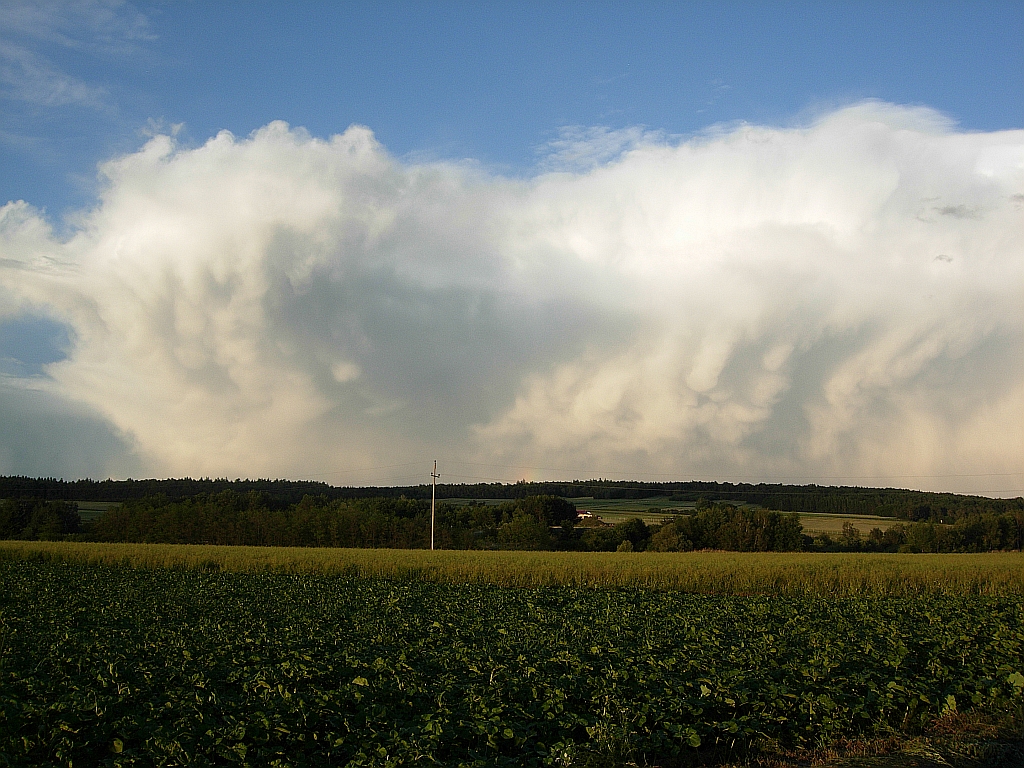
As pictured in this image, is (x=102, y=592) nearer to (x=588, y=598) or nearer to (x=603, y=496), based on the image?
(x=588, y=598)

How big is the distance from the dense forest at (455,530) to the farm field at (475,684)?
198 ft

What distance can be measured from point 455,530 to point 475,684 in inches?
2866

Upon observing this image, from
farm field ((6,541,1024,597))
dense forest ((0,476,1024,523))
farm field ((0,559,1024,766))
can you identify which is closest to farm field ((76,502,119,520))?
dense forest ((0,476,1024,523))

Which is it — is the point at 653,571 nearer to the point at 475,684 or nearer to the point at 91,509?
the point at 475,684

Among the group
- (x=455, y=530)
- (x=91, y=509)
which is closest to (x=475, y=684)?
(x=455, y=530)

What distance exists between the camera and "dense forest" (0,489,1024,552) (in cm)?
7831

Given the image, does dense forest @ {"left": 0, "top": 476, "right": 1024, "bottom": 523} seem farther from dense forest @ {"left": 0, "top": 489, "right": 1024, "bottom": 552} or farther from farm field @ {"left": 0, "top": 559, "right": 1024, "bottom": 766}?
farm field @ {"left": 0, "top": 559, "right": 1024, "bottom": 766}

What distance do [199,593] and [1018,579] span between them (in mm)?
36179

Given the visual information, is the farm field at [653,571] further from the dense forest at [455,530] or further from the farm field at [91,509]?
the farm field at [91,509]

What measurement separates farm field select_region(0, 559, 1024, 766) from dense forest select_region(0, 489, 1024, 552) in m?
60.4

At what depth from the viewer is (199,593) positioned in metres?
22.3

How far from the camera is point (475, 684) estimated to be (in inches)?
390

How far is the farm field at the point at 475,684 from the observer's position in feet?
25.8

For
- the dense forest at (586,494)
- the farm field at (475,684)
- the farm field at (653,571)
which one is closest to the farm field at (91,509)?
the dense forest at (586,494)
